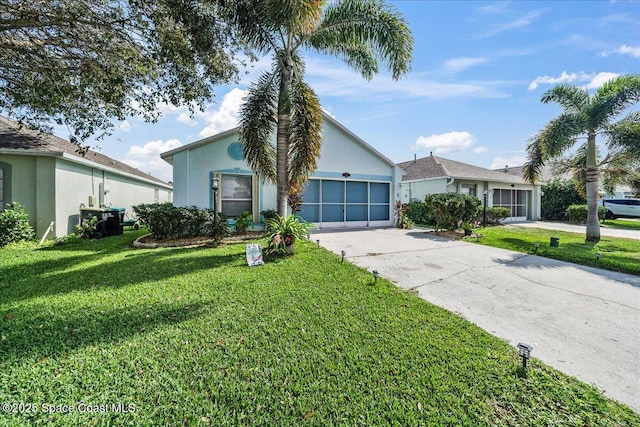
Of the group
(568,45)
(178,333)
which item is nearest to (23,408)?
(178,333)

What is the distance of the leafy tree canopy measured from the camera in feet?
20.6

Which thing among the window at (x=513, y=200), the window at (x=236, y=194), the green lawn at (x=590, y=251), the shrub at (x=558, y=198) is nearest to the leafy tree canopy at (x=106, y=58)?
the window at (x=236, y=194)

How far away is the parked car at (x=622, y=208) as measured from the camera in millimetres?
21656

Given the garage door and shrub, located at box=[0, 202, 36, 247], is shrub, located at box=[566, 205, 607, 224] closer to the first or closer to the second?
the garage door

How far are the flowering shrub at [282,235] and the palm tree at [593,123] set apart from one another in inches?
437

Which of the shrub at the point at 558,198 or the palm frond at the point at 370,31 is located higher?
the palm frond at the point at 370,31

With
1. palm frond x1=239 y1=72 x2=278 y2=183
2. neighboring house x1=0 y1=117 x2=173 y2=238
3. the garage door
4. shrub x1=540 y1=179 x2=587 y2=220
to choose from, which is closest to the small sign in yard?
palm frond x1=239 y1=72 x2=278 y2=183

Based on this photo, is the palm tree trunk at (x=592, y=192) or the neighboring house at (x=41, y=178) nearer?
the neighboring house at (x=41, y=178)

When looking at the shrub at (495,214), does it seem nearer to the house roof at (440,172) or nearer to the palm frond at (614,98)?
the house roof at (440,172)

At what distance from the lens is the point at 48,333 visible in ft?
11.1

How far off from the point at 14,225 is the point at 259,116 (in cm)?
949

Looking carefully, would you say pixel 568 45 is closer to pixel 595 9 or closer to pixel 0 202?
pixel 595 9

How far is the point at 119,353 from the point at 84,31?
8.33m

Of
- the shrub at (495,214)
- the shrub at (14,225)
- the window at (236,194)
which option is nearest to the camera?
the shrub at (14,225)
